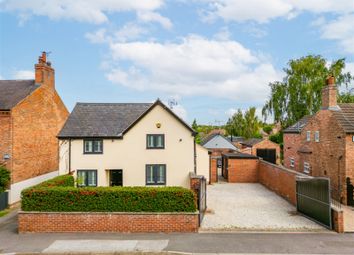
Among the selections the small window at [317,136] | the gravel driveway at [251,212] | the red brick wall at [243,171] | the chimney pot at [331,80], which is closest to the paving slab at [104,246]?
the gravel driveway at [251,212]

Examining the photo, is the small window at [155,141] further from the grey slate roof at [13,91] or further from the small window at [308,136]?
the small window at [308,136]

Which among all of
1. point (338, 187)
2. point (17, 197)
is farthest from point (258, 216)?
point (17, 197)

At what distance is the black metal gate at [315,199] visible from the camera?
13.3m

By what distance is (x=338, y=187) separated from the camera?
18.5 metres

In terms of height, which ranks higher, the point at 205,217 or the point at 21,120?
the point at 21,120

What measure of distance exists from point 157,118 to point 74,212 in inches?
386

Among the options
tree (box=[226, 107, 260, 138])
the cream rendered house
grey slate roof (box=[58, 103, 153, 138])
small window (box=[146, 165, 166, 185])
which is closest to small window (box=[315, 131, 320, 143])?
the cream rendered house

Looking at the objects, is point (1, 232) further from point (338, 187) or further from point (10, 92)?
point (338, 187)

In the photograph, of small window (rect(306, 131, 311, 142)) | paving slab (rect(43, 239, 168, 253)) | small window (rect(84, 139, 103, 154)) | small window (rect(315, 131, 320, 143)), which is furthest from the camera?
small window (rect(306, 131, 311, 142))

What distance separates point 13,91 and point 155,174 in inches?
533

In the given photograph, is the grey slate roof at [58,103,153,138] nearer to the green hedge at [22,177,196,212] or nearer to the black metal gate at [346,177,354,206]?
the green hedge at [22,177,196,212]

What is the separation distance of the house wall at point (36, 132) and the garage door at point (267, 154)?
28.5 meters

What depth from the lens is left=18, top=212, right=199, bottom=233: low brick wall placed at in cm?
1283

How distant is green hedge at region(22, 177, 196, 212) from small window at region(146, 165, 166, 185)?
7523 millimetres
